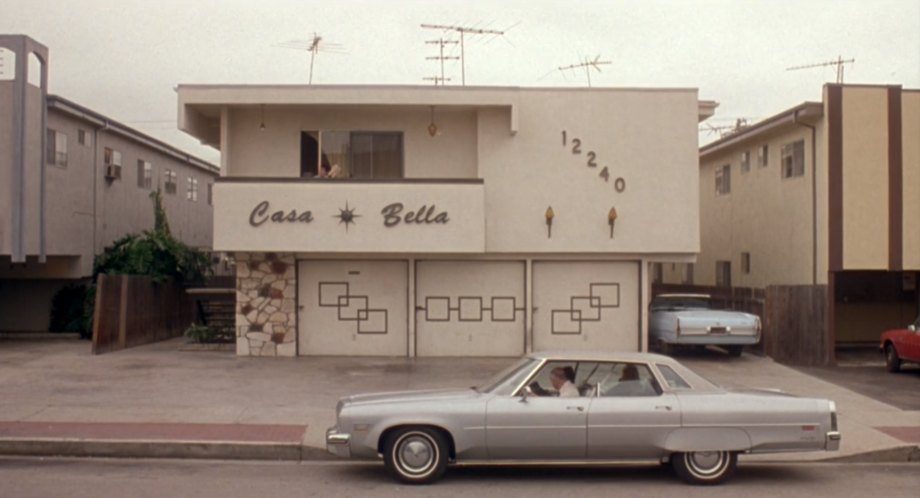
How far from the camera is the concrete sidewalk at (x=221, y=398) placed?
12898 millimetres

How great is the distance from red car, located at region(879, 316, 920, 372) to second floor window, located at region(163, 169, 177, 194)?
71.5 ft

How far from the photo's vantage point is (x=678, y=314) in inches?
887

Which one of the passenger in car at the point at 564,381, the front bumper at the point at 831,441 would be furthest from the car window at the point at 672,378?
the front bumper at the point at 831,441

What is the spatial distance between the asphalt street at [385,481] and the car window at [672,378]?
3.42ft

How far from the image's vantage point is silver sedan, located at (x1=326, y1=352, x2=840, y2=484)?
1105 cm

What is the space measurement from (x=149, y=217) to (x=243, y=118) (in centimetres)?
1093

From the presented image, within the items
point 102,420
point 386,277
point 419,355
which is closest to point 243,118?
point 386,277

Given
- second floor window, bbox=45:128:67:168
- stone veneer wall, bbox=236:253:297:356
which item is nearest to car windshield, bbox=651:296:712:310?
stone veneer wall, bbox=236:253:297:356

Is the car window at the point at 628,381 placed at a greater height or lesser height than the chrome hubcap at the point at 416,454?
greater

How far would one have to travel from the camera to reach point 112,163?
29.2m

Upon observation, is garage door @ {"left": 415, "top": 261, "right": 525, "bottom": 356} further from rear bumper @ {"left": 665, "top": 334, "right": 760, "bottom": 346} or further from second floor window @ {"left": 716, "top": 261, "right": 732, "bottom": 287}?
→ second floor window @ {"left": 716, "top": 261, "right": 732, "bottom": 287}

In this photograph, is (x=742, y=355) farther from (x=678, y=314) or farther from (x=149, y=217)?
(x=149, y=217)

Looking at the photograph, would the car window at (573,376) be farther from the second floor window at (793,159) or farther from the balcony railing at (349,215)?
the second floor window at (793,159)

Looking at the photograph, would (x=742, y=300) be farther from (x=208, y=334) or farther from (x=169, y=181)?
(x=169, y=181)
